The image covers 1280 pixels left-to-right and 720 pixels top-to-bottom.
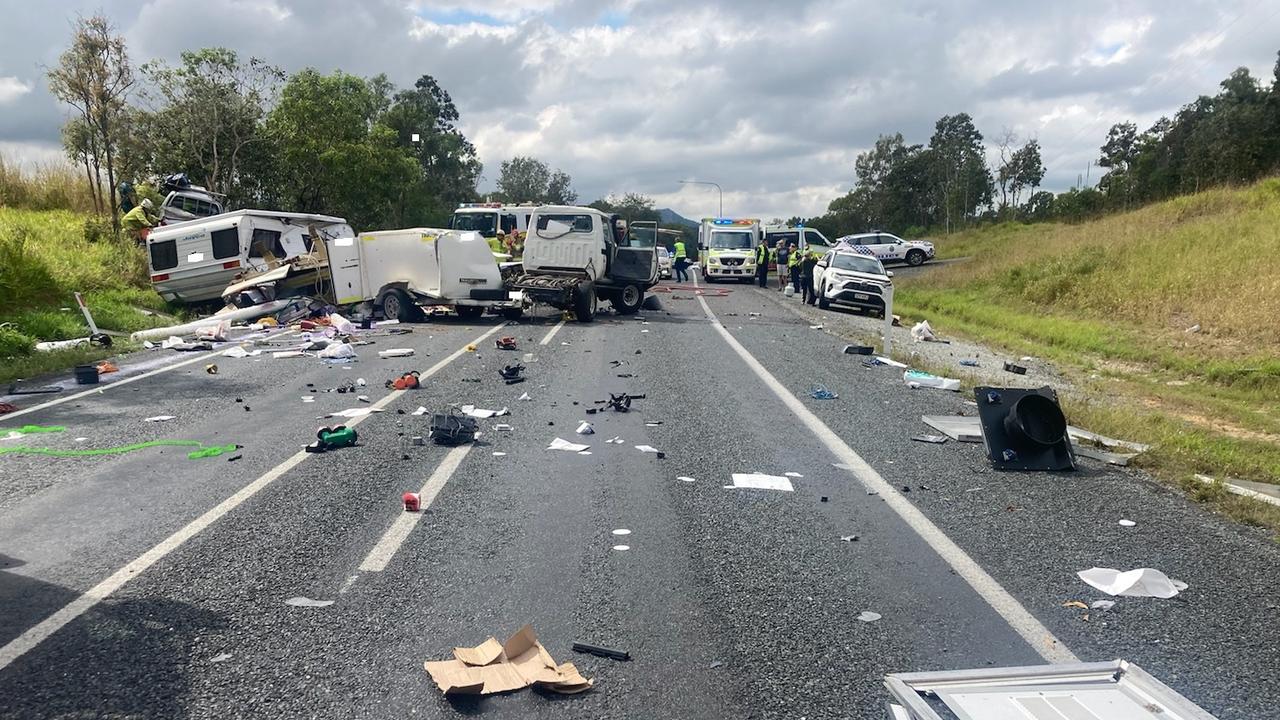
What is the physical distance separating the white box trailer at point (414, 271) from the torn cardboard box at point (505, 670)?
1475 cm

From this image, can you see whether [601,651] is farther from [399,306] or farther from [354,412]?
[399,306]

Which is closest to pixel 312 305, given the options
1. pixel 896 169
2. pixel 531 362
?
pixel 531 362

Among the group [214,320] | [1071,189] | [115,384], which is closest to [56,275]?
[214,320]

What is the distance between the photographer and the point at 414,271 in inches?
720

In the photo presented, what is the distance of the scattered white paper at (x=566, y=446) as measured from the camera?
758cm

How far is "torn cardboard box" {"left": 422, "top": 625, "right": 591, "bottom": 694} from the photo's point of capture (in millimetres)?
3502

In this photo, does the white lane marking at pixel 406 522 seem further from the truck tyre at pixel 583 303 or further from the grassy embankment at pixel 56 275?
the truck tyre at pixel 583 303

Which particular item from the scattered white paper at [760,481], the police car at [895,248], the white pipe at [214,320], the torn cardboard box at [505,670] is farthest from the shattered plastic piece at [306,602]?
the police car at [895,248]

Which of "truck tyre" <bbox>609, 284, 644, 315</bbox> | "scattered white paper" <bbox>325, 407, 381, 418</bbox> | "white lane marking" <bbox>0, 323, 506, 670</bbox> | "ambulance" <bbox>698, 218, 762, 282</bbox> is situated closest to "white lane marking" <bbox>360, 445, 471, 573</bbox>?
"white lane marking" <bbox>0, 323, 506, 670</bbox>

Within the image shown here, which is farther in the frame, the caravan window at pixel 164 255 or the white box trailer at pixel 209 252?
the caravan window at pixel 164 255

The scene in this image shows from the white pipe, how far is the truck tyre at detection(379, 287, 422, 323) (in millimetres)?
2139

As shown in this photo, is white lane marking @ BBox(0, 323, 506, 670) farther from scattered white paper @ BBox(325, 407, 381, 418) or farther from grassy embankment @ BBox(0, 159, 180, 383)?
grassy embankment @ BBox(0, 159, 180, 383)

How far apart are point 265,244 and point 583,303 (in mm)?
7570

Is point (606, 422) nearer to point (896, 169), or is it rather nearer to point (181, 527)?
point (181, 527)
